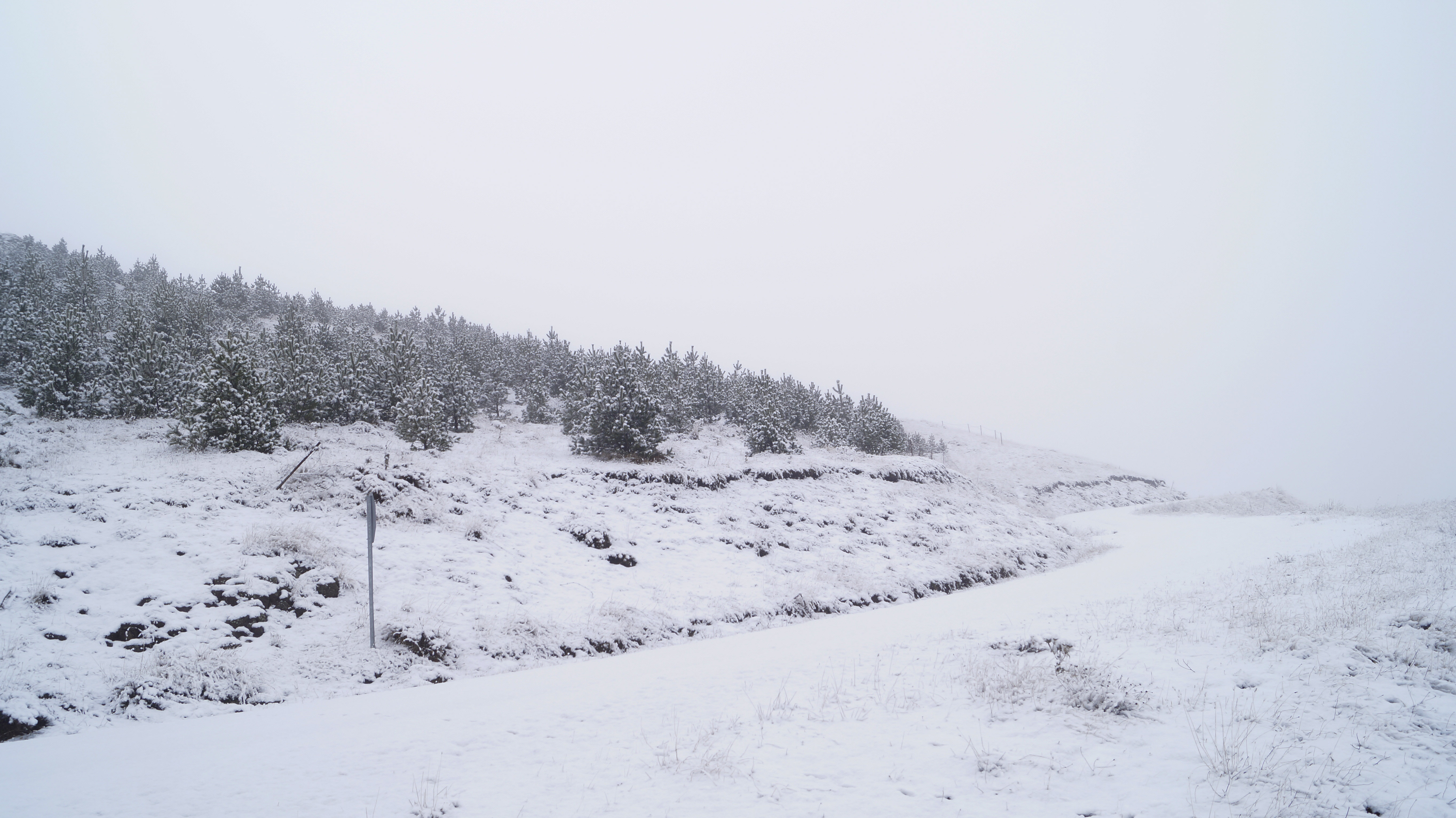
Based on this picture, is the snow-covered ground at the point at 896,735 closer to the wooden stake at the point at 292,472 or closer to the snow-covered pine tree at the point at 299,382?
the wooden stake at the point at 292,472

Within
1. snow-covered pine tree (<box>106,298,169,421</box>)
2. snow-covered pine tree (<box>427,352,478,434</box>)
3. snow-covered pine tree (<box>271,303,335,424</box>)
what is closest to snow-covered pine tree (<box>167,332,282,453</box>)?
snow-covered pine tree (<box>271,303,335,424</box>)

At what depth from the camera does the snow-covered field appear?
534 cm

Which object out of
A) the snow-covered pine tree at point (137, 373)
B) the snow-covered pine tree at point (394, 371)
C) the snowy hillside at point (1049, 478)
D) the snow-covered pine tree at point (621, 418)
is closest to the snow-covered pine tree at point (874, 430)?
the snowy hillside at point (1049, 478)

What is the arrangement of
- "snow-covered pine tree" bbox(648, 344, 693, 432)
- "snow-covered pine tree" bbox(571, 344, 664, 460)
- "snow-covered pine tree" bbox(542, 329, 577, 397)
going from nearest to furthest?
1. "snow-covered pine tree" bbox(571, 344, 664, 460)
2. "snow-covered pine tree" bbox(648, 344, 693, 432)
3. "snow-covered pine tree" bbox(542, 329, 577, 397)

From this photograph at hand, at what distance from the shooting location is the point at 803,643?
12367 millimetres

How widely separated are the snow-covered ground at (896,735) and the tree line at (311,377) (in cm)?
1972

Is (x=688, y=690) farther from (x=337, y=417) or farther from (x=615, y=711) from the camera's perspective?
(x=337, y=417)

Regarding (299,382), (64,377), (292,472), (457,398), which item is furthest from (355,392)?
(292,472)

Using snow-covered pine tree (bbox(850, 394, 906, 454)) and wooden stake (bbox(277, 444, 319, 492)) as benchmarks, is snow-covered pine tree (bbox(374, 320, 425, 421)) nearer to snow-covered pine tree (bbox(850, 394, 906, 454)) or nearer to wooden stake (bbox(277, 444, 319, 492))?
wooden stake (bbox(277, 444, 319, 492))

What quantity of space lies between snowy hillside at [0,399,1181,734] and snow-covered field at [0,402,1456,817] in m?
0.09

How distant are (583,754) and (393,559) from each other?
11.4 m

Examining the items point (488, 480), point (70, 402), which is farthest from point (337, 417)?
point (488, 480)

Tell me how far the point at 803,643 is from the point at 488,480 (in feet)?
51.7

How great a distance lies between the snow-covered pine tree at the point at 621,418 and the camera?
29828 millimetres
